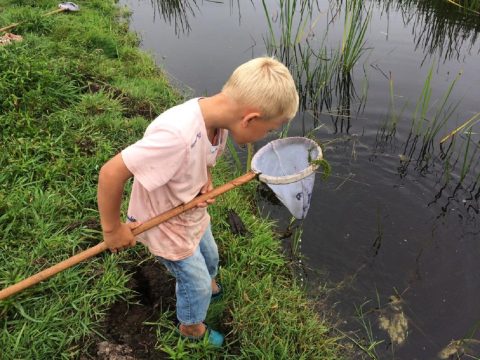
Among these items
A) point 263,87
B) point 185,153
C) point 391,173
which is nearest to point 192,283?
point 185,153

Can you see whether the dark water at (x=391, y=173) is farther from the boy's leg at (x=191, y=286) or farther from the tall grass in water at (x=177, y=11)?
the boy's leg at (x=191, y=286)

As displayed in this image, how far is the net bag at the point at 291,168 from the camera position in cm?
189

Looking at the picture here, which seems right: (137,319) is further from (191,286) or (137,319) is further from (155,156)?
(155,156)

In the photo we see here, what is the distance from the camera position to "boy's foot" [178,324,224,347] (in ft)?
7.33

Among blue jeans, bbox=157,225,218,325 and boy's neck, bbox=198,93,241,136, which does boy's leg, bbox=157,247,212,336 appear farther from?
boy's neck, bbox=198,93,241,136

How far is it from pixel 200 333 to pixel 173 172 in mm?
1106

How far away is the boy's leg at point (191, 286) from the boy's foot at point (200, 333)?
0.07m

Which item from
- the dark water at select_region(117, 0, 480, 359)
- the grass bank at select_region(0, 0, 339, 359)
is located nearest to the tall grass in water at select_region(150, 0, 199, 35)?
the dark water at select_region(117, 0, 480, 359)

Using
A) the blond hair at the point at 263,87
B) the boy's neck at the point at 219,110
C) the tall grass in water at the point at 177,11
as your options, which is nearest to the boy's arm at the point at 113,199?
the boy's neck at the point at 219,110

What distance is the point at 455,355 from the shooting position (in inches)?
107

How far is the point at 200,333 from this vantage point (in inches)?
89.1

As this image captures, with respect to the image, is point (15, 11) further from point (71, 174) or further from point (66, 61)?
point (71, 174)

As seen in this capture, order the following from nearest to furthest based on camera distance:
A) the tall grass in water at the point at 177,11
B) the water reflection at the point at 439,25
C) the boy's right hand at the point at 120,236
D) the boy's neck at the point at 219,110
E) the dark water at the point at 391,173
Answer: the boy's neck at the point at 219,110, the boy's right hand at the point at 120,236, the dark water at the point at 391,173, the water reflection at the point at 439,25, the tall grass in water at the point at 177,11

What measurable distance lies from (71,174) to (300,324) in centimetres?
200
